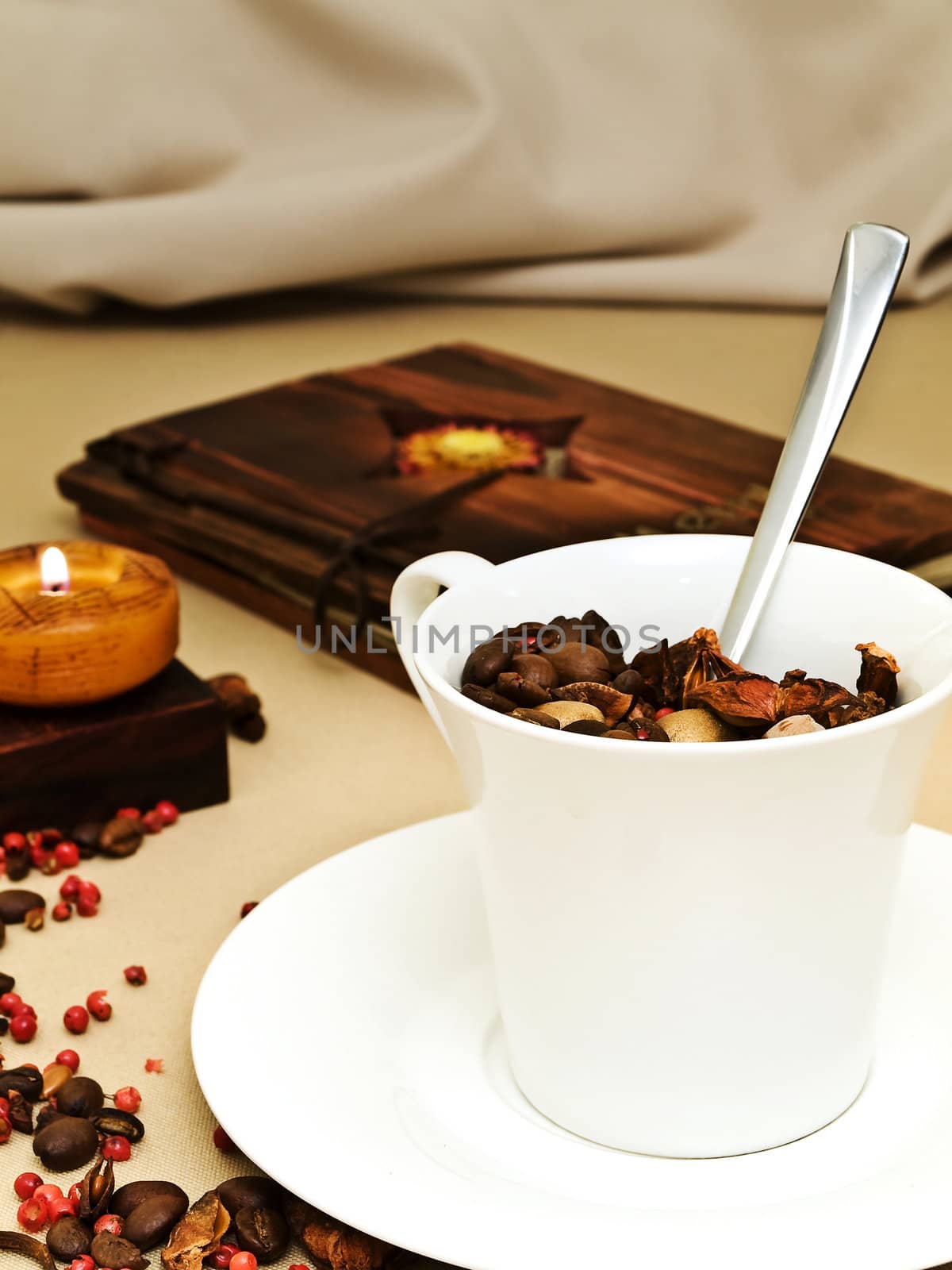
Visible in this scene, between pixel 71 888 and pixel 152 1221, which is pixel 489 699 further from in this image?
pixel 71 888

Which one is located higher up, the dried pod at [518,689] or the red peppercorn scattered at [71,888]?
the dried pod at [518,689]

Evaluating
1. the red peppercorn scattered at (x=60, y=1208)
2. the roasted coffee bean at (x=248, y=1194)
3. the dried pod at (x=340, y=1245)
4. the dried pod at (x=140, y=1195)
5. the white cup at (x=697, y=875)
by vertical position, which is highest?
the white cup at (x=697, y=875)

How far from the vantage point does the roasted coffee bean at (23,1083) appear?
1.81 ft

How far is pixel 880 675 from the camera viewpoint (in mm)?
461

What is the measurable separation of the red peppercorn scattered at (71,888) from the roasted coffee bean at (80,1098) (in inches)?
6.2

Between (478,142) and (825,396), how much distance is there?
1.46m

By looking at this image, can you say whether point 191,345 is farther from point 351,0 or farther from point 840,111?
point 840,111

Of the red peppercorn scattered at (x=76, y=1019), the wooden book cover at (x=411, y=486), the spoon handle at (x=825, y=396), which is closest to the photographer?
the spoon handle at (x=825, y=396)

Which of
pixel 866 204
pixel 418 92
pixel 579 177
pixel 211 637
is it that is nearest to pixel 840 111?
pixel 866 204

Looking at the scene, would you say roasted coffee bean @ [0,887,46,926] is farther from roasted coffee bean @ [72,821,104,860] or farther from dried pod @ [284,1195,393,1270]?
dried pod @ [284,1195,393,1270]

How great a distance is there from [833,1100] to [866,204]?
5.43 feet

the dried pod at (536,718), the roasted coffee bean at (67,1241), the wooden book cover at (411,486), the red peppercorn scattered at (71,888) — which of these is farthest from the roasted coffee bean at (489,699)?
the wooden book cover at (411,486)

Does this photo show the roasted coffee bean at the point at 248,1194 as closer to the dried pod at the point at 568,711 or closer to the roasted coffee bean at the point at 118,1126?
the roasted coffee bean at the point at 118,1126

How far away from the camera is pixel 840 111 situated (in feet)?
6.38
